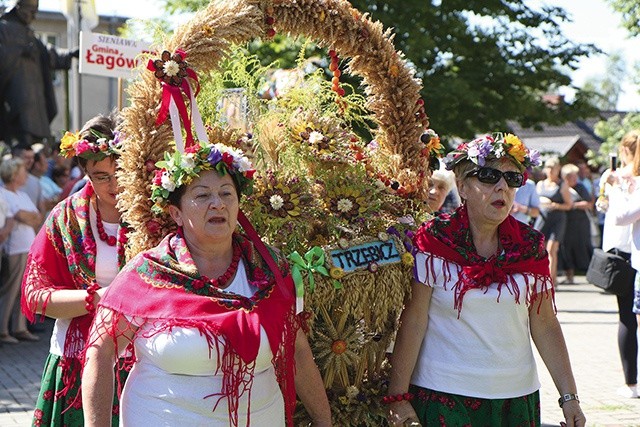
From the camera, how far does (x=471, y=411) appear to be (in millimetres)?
3596

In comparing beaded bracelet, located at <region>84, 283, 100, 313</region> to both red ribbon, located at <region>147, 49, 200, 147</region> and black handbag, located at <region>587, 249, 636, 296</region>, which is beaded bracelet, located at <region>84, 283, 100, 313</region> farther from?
black handbag, located at <region>587, 249, 636, 296</region>

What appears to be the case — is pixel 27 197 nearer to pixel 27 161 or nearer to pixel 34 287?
pixel 27 161

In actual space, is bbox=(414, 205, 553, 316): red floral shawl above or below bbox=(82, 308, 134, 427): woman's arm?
above

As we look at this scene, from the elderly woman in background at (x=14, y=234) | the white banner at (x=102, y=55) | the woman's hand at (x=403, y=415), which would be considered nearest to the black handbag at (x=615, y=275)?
the woman's hand at (x=403, y=415)

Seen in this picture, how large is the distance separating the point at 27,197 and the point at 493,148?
718 centimetres

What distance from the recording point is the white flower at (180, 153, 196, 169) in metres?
3.04

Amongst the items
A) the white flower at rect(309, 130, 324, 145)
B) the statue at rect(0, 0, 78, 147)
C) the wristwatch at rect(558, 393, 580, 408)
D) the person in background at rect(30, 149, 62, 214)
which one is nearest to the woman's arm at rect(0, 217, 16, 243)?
the person in background at rect(30, 149, 62, 214)

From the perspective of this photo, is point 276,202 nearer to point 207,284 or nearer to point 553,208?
point 207,284

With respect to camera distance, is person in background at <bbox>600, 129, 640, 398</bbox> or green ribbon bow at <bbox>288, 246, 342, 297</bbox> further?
person in background at <bbox>600, 129, 640, 398</bbox>

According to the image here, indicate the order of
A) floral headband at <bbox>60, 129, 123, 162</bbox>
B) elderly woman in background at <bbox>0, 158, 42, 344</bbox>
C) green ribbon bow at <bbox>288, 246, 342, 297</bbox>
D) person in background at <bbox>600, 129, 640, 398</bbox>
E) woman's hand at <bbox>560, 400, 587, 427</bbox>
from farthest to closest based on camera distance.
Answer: elderly woman in background at <bbox>0, 158, 42, 344</bbox>
person in background at <bbox>600, 129, 640, 398</bbox>
floral headband at <bbox>60, 129, 123, 162</bbox>
woman's hand at <bbox>560, 400, 587, 427</bbox>
green ribbon bow at <bbox>288, 246, 342, 297</bbox>

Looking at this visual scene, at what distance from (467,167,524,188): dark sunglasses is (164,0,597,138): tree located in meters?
12.1

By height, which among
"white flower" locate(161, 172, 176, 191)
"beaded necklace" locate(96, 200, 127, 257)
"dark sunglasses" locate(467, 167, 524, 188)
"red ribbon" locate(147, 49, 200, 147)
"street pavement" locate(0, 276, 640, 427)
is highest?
"red ribbon" locate(147, 49, 200, 147)

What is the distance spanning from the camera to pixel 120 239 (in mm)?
3732

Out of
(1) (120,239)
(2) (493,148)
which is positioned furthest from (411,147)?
(1) (120,239)
